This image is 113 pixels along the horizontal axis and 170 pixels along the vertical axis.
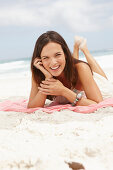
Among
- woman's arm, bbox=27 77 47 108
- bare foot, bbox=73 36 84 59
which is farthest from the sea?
woman's arm, bbox=27 77 47 108

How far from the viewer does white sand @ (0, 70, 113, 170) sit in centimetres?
165

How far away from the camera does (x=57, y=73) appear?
10.5 feet

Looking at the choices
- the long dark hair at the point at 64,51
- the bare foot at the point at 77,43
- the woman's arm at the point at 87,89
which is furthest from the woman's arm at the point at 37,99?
the bare foot at the point at 77,43

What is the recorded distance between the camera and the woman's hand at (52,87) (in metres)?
3.18

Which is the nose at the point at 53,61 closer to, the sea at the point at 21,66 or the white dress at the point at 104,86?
the white dress at the point at 104,86

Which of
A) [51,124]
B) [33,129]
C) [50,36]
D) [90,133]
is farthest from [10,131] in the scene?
[50,36]

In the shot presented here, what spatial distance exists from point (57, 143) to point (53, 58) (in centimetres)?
144

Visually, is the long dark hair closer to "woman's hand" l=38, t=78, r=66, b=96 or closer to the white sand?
"woman's hand" l=38, t=78, r=66, b=96

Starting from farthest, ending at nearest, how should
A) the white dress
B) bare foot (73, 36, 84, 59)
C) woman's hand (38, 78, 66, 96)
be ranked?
bare foot (73, 36, 84, 59) → the white dress → woman's hand (38, 78, 66, 96)

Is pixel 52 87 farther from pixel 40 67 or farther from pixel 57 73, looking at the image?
pixel 40 67

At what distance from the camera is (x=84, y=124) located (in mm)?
2299

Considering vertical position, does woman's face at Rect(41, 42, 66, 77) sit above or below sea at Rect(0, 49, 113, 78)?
above

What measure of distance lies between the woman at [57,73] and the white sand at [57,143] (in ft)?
2.02

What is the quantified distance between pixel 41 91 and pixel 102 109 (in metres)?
0.88
